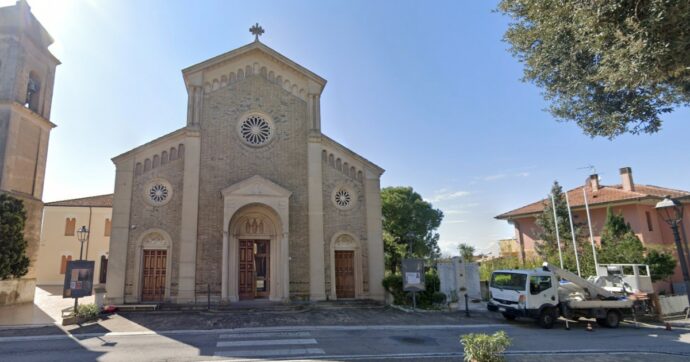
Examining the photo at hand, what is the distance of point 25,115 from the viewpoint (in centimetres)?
2095

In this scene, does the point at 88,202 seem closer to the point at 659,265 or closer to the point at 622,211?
the point at 659,265

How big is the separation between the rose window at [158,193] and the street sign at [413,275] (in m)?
12.0

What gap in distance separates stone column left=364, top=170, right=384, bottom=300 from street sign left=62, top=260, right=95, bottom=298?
1243 cm

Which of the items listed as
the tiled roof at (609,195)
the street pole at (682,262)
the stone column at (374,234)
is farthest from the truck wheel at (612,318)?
the tiled roof at (609,195)

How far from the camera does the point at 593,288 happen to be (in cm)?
1523

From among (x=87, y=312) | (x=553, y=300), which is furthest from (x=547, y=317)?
(x=87, y=312)

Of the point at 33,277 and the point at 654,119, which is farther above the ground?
the point at 654,119

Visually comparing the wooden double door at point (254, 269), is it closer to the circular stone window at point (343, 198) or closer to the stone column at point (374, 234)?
the circular stone window at point (343, 198)

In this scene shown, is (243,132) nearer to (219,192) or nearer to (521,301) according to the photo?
(219,192)

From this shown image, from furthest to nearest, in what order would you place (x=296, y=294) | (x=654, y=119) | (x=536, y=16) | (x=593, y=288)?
(x=296, y=294)
(x=593, y=288)
(x=654, y=119)
(x=536, y=16)

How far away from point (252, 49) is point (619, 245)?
22.7 m

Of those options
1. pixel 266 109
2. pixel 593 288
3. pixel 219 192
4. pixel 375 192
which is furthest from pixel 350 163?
pixel 593 288

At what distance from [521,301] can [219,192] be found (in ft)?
46.6

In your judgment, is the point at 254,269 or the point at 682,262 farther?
the point at 254,269
